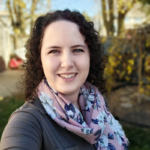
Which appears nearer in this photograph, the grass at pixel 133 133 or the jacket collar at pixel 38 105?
the jacket collar at pixel 38 105

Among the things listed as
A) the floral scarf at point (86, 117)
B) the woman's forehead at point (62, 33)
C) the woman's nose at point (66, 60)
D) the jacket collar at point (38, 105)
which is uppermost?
the woman's forehead at point (62, 33)

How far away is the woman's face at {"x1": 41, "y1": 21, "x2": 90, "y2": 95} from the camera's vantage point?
1162 mm

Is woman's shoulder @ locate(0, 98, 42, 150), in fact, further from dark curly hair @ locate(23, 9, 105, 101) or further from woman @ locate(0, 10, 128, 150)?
dark curly hair @ locate(23, 9, 105, 101)

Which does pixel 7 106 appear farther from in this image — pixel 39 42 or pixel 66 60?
pixel 66 60

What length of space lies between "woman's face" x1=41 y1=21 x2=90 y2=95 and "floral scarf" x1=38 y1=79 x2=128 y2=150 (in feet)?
0.28

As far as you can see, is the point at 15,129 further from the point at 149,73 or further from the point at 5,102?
the point at 149,73

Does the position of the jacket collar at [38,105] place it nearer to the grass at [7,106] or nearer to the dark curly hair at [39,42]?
the dark curly hair at [39,42]

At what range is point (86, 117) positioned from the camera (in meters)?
1.38

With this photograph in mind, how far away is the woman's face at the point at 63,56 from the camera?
1162mm

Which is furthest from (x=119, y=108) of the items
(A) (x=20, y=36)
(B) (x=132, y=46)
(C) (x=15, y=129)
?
(A) (x=20, y=36)

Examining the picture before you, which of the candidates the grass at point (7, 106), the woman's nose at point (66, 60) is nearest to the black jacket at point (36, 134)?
the woman's nose at point (66, 60)

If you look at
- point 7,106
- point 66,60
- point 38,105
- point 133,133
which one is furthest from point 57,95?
point 7,106

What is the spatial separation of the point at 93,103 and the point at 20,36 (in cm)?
1319

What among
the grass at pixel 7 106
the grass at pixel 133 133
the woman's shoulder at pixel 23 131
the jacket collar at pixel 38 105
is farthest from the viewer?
the grass at pixel 7 106
